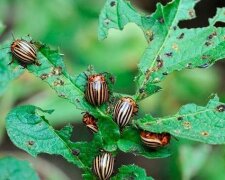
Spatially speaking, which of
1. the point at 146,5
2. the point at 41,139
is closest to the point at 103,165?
the point at 41,139

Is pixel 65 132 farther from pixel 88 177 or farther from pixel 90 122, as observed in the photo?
pixel 88 177

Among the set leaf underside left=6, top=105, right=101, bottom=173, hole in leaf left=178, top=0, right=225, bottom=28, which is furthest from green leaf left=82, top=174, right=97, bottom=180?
hole in leaf left=178, top=0, right=225, bottom=28

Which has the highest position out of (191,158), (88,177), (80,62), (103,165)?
(103,165)

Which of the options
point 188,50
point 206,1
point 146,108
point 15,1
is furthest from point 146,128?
point 206,1

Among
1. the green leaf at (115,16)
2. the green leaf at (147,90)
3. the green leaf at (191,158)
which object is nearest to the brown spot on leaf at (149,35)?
the green leaf at (115,16)

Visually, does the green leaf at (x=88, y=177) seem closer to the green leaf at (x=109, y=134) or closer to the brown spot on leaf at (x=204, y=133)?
the green leaf at (x=109, y=134)
